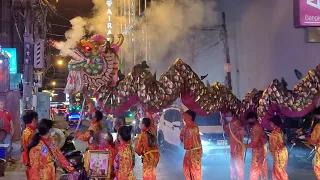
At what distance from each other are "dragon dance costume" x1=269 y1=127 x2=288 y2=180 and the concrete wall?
23.8ft

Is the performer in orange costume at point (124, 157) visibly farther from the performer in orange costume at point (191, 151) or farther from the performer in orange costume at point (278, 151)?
the performer in orange costume at point (278, 151)

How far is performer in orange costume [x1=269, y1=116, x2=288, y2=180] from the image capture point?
23.1 ft

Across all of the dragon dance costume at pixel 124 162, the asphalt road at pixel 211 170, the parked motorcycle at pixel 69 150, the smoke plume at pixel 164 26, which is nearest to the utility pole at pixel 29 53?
the smoke plume at pixel 164 26

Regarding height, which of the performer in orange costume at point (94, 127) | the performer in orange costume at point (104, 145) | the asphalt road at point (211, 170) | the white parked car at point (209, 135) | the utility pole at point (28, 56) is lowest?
the asphalt road at point (211, 170)

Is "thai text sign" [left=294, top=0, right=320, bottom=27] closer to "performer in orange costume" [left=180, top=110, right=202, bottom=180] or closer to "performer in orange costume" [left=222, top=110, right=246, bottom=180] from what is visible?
"performer in orange costume" [left=222, top=110, right=246, bottom=180]

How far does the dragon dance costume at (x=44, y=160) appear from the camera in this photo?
5.27m

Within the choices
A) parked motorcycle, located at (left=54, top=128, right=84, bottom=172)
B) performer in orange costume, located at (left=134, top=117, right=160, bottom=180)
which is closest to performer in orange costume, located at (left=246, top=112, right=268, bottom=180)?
performer in orange costume, located at (left=134, top=117, right=160, bottom=180)

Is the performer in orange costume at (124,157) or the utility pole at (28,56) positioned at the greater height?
the utility pole at (28,56)

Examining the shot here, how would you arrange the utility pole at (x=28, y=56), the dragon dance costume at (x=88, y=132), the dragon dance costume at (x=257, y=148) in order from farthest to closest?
the utility pole at (x=28, y=56) → the dragon dance costume at (x=257, y=148) → the dragon dance costume at (x=88, y=132)

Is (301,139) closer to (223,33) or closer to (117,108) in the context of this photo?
(117,108)

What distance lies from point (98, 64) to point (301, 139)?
256 inches

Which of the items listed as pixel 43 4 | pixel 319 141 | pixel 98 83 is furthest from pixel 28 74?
pixel 319 141

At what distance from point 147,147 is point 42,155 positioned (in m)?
1.87

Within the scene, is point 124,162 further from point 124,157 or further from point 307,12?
point 307,12
